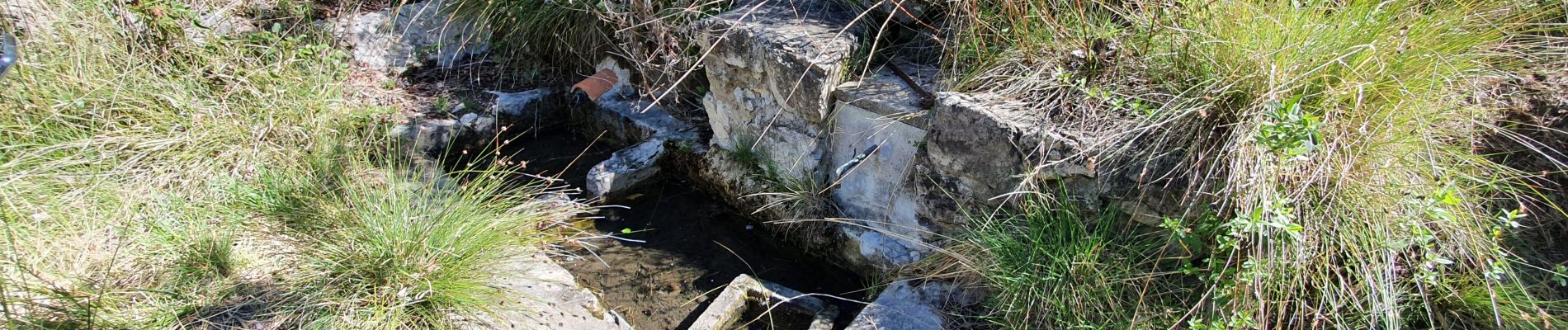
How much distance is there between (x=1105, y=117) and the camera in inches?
95.6

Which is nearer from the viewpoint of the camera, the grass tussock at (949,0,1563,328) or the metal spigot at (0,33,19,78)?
the metal spigot at (0,33,19,78)

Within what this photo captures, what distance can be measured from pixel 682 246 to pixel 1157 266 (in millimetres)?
1728

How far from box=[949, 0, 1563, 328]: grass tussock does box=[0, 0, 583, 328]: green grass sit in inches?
64.2

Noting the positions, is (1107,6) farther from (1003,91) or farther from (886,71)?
(886,71)

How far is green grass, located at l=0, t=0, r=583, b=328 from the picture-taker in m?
2.51

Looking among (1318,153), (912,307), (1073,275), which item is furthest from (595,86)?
(1318,153)

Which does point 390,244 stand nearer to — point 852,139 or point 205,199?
point 205,199

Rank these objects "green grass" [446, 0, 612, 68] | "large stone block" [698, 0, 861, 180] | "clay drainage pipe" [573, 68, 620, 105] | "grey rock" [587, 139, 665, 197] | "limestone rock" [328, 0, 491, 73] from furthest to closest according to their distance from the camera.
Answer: "limestone rock" [328, 0, 491, 73] → "clay drainage pipe" [573, 68, 620, 105] → "green grass" [446, 0, 612, 68] → "grey rock" [587, 139, 665, 197] → "large stone block" [698, 0, 861, 180]

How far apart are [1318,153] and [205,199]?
3276 mm

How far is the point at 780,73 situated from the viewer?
10.3 feet

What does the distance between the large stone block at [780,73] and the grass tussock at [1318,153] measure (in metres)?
0.70

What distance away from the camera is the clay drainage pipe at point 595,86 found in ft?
13.9

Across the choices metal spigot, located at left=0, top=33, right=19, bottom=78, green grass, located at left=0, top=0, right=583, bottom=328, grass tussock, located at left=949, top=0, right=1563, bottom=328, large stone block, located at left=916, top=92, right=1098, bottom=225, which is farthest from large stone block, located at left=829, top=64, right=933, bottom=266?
metal spigot, located at left=0, top=33, right=19, bottom=78

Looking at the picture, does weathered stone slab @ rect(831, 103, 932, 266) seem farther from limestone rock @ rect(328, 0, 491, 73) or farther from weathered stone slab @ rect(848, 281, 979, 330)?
limestone rock @ rect(328, 0, 491, 73)
